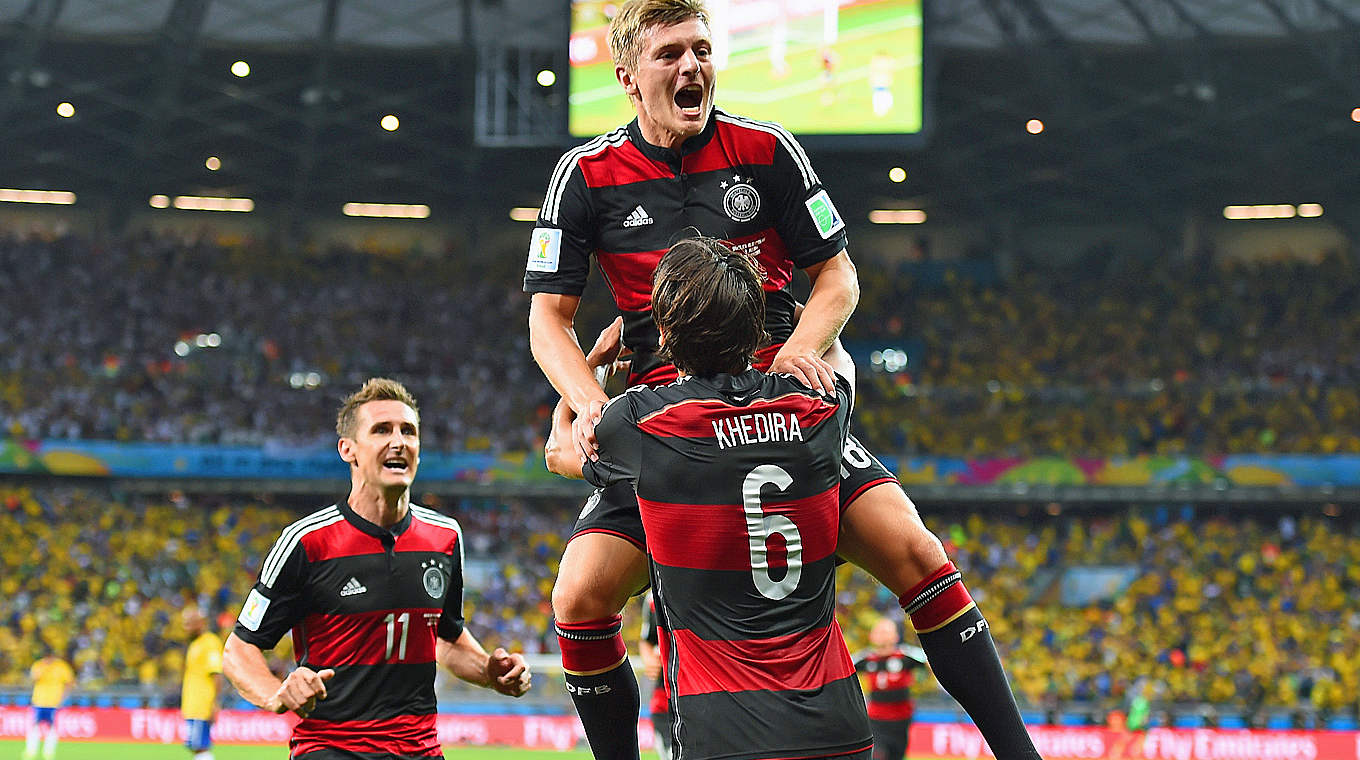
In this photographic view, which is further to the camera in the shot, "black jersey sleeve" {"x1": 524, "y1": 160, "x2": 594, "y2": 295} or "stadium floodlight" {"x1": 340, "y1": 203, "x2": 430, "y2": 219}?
"stadium floodlight" {"x1": 340, "y1": 203, "x2": 430, "y2": 219}

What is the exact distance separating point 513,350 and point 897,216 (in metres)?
10.5

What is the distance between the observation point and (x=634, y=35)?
4152 millimetres

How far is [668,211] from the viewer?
13.9 ft

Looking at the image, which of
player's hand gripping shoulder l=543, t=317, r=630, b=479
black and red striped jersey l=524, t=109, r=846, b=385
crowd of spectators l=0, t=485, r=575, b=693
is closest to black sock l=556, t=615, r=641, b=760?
player's hand gripping shoulder l=543, t=317, r=630, b=479

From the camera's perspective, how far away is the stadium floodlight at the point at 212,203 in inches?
1351

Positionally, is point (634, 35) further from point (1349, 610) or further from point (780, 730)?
point (1349, 610)

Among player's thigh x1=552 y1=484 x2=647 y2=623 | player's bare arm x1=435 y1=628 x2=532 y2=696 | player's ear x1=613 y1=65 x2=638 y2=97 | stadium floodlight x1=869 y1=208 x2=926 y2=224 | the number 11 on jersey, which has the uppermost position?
stadium floodlight x1=869 y1=208 x2=926 y2=224

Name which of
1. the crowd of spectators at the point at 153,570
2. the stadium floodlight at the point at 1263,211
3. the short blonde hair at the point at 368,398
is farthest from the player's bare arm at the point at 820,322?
the stadium floodlight at the point at 1263,211

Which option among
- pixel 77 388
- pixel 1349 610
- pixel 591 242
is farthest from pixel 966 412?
pixel 591 242

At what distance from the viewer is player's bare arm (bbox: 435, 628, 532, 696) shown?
5391 millimetres

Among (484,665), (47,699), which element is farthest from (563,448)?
(47,699)

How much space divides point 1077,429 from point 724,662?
26.9 metres

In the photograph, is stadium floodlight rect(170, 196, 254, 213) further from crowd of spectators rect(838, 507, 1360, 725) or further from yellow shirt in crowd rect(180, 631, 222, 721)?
yellow shirt in crowd rect(180, 631, 222, 721)

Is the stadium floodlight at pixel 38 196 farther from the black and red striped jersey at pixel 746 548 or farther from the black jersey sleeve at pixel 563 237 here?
the black and red striped jersey at pixel 746 548
